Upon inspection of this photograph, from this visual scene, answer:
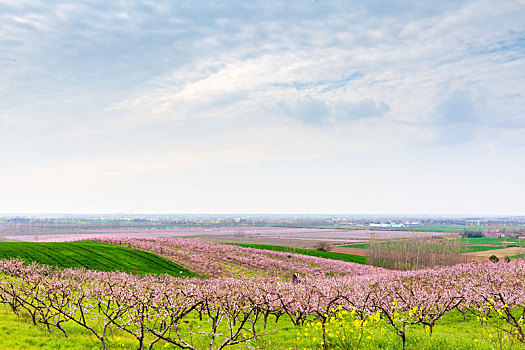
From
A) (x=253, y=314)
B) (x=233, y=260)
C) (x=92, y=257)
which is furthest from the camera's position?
(x=233, y=260)

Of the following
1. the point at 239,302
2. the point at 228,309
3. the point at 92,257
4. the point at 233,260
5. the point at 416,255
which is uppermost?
the point at 228,309

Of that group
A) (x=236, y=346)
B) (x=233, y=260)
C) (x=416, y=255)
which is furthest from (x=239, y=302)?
(x=416, y=255)

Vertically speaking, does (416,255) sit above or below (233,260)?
below

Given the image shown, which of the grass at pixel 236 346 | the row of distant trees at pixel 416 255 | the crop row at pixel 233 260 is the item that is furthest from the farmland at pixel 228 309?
the row of distant trees at pixel 416 255

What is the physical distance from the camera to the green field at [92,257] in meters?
42.5

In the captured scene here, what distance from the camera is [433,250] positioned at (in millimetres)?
74625

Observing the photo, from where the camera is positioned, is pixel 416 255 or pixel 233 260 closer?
pixel 233 260

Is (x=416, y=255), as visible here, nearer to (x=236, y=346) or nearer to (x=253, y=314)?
(x=253, y=314)

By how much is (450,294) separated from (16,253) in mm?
42498

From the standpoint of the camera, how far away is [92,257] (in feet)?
154

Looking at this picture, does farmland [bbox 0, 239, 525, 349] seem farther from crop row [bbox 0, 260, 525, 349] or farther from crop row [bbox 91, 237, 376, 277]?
crop row [bbox 91, 237, 376, 277]

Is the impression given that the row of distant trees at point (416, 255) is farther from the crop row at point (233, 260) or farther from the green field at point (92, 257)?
the green field at point (92, 257)

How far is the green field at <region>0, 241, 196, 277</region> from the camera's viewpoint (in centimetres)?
4254

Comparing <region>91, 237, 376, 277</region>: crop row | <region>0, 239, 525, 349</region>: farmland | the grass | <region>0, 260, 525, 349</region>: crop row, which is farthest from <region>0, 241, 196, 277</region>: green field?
the grass
